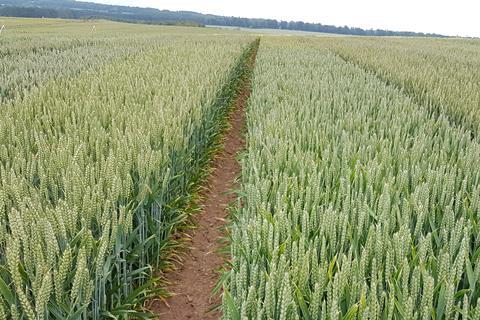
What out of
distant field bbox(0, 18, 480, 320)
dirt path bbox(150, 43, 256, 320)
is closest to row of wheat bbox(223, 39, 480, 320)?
distant field bbox(0, 18, 480, 320)

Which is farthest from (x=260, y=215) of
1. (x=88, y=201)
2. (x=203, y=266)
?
(x=203, y=266)

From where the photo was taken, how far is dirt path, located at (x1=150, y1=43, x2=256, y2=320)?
3.31 m

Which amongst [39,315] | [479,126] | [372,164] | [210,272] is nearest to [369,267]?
[372,164]

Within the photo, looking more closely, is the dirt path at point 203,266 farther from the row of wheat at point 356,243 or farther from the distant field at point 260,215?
the row of wheat at point 356,243

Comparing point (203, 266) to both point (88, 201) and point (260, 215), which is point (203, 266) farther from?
point (88, 201)

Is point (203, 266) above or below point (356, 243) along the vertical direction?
below

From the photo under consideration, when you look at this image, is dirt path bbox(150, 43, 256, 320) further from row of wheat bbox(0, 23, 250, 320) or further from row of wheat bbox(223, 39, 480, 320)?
row of wheat bbox(223, 39, 480, 320)

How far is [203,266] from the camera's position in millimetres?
3955

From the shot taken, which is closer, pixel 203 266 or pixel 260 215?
pixel 260 215

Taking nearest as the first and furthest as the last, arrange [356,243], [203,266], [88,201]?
[356,243] < [88,201] < [203,266]

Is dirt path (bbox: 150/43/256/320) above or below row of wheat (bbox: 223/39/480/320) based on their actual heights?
below

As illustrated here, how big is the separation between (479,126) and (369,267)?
399 cm

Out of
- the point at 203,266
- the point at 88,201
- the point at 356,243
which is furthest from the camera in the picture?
the point at 203,266

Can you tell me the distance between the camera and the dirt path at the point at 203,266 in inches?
130
